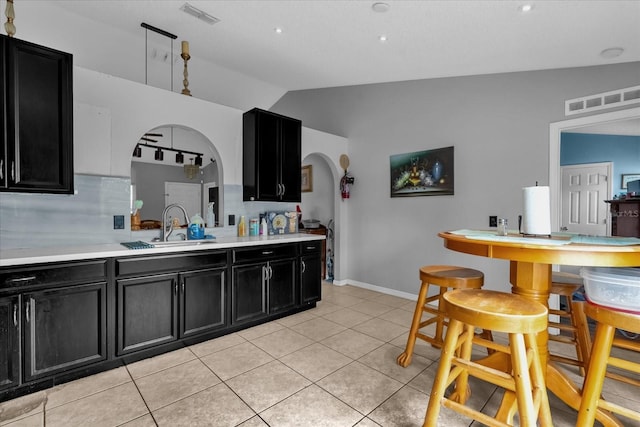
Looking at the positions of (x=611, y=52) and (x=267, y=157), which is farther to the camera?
(x=267, y=157)

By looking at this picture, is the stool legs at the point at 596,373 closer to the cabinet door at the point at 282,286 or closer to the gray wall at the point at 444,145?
the gray wall at the point at 444,145

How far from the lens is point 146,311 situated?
7.97ft

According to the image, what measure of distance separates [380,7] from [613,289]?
7.50 feet

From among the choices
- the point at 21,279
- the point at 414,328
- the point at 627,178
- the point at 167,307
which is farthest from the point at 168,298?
the point at 627,178

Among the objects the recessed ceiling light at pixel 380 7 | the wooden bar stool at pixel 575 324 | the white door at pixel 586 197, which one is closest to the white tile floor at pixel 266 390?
the wooden bar stool at pixel 575 324

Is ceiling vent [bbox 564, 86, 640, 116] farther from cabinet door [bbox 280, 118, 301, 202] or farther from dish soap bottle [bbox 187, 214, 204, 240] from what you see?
dish soap bottle [bbox 187, 214, 204, 240]

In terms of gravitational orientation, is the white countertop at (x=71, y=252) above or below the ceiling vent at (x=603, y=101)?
below

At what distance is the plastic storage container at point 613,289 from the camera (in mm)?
1431

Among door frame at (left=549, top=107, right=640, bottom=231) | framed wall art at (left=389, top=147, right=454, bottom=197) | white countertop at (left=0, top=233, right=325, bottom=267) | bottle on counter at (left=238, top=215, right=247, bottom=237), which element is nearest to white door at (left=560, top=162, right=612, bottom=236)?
door frame at (left=549, top=107, right=640, bottom=231)

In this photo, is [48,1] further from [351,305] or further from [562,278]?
[562,278]

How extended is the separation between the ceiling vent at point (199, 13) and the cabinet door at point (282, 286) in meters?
2.38

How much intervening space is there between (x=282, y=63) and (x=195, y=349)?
3203 millimetres

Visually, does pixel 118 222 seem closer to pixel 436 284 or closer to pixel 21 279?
pixel 21 279

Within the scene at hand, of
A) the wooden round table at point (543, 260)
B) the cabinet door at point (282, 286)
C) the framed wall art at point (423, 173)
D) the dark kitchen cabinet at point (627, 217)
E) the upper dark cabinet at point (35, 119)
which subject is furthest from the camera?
the framed wall art at point (423, 173)
